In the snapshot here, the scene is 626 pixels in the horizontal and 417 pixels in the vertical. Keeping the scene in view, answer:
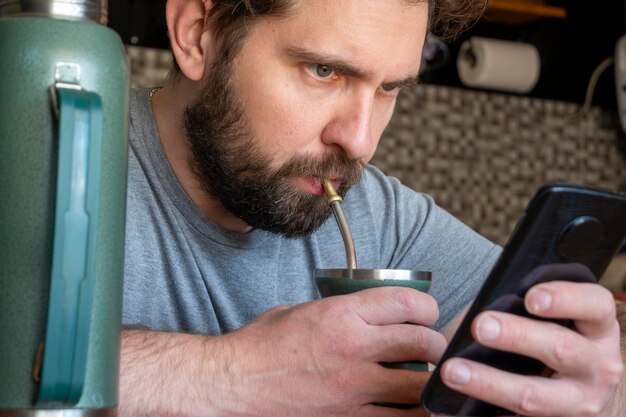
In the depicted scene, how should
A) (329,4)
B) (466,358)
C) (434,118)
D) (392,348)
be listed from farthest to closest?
(434,118) → (329,4) → (392,348) → (466,358)

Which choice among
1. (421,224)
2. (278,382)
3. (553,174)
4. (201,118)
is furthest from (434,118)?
(278,382)

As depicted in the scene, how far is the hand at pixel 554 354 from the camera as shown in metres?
0.78

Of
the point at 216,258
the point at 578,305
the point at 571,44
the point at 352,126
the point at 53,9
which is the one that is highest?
the point at 571,44

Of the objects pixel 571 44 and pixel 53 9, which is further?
pixel 571 44

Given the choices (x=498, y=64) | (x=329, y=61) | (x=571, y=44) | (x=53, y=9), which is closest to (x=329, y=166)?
(x=329, y=61)

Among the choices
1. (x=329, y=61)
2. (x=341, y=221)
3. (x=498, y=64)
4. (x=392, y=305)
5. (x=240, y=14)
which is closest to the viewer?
(x=392, y=305)

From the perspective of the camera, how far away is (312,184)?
1279 mm

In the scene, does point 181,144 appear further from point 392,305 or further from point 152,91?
point 392,305

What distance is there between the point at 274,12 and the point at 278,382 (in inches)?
22.1

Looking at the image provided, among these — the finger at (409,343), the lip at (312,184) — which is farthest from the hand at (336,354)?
the lip at (312,184)

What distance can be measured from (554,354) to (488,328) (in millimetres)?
90

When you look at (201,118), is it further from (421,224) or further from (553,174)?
(553,174)

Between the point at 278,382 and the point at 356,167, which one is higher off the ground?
the point at 356,167

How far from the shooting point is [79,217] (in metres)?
0.59
